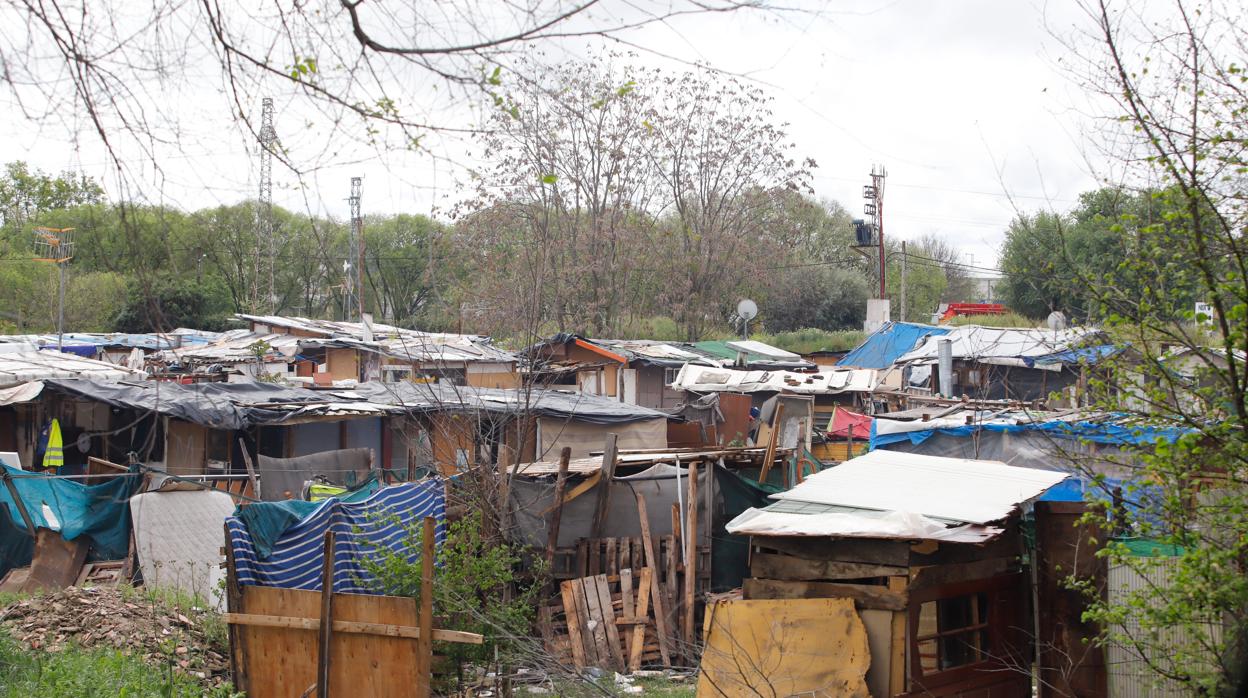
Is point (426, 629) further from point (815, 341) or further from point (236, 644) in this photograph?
point (815, 341)

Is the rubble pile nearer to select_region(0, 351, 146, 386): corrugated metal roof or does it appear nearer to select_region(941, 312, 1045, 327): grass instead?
select_region(0, 351, 146, 386): corrugated metal roof

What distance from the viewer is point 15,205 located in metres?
5.74

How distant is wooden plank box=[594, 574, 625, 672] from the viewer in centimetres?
912

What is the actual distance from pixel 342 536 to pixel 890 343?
1955 centimetres

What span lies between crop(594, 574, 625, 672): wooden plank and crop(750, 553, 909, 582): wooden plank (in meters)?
3.18

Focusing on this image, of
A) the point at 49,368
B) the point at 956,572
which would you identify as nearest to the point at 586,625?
the point at 956,572

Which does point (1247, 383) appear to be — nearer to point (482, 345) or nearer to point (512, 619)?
point (512, 619)

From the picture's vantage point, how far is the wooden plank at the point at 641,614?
9.17 meters

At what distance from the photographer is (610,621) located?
9.24 meters

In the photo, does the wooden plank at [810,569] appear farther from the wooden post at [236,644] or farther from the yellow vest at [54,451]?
the yellow vest at [54,451]

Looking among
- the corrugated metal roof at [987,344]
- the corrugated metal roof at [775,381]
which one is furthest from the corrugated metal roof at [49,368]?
the corrugated metal roof at [987,344]

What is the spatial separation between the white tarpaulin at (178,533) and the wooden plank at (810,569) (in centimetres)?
657

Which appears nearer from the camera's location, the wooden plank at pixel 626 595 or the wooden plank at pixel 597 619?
the wooden plank at pixel 597 619

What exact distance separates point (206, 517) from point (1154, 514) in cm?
956
